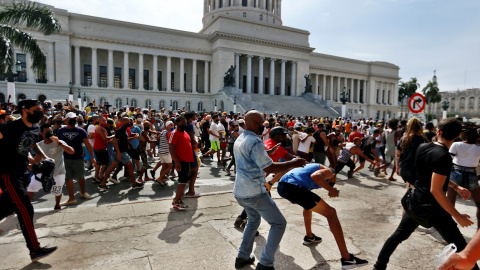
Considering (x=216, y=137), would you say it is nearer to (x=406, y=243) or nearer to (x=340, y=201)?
(x=340, y=201)

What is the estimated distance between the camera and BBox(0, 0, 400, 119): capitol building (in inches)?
1480

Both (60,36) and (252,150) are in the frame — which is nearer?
(252,150)

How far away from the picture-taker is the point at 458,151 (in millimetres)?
5129

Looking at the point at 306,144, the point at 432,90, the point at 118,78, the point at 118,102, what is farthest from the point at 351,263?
the point at 432,90

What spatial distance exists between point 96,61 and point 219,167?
3752 centimetres

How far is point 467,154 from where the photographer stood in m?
5.05

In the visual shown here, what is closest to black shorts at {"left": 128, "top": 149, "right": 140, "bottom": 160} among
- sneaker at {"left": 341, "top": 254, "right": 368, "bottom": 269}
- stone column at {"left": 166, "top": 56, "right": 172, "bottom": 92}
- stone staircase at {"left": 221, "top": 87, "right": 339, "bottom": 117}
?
sneaker at {"left": 341, "top": 254, "right": 368, "bottom": 269}

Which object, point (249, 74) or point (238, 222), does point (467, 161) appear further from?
point (249, 74)

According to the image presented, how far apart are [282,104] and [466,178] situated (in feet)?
126

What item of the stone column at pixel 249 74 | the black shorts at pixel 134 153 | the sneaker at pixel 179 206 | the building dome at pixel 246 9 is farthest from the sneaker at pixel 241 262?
the building dome at pixel 246 9

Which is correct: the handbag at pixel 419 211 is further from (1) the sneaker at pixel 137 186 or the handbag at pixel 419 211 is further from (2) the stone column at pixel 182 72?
(2) the stone column at pixel 182 72

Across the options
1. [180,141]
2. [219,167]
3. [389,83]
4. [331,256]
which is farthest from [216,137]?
[389,83]

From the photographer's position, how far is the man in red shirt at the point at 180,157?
5.68 metres

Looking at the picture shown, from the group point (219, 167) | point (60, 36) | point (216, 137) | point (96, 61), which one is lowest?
point (219, 167)
